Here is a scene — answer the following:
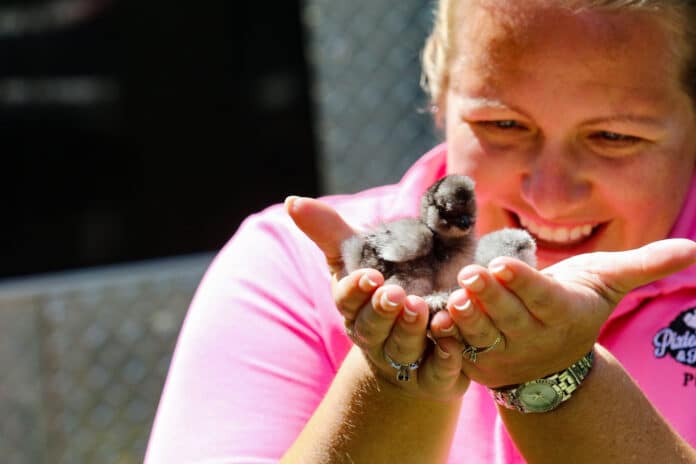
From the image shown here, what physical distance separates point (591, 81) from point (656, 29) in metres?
0.18

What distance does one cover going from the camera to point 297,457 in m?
1.77

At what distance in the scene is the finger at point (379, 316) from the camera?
1.44 meters

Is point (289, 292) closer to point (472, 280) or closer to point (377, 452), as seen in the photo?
point (377, 452)

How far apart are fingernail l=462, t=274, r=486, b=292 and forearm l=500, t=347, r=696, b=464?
32 cm

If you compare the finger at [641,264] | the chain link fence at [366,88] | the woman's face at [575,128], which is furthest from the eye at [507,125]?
the chain link fence at [366,88]

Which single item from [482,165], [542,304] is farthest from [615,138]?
[542,304]

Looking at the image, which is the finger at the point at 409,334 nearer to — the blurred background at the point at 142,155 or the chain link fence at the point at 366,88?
the blurred background at the point at 142,155

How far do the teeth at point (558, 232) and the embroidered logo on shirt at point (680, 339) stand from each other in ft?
0.86

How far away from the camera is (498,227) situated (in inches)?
88.8

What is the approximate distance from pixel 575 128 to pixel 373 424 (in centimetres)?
79

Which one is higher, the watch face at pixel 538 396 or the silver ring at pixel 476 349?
the silver ring at pixel 476 349

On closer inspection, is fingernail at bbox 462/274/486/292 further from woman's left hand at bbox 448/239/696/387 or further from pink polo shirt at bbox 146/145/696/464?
pink polo shirt at bbox 146/145/696/464

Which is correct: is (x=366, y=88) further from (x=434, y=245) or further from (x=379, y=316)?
(x=379, y=316)

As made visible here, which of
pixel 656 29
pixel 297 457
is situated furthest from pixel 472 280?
pixel 656 29
